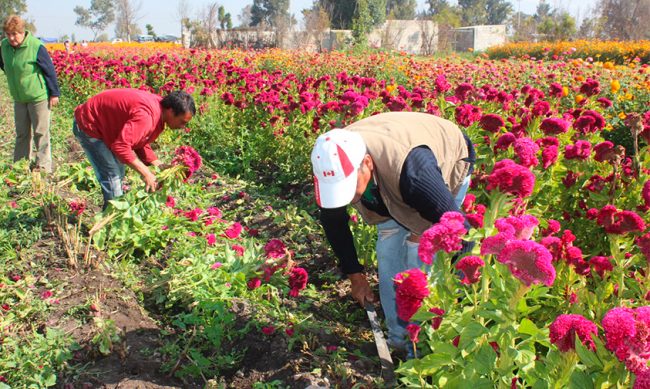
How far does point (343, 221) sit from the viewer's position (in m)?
2.88

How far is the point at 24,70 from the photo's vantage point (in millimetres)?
6176

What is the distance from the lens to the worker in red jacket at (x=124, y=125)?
3.82 m

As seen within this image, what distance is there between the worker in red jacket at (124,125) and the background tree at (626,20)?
35476mm

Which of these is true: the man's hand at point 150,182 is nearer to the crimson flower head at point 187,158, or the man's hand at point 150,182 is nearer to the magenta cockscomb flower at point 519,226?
the crimson flower head at point 187,158

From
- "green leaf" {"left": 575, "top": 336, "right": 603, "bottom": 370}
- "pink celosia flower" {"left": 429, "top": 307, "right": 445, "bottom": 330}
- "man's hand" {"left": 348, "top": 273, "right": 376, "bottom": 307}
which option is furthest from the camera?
"man's hand" {"left": 348, "top": 273, "right": 376, "bottom": 307}

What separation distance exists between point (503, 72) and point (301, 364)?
7.60m

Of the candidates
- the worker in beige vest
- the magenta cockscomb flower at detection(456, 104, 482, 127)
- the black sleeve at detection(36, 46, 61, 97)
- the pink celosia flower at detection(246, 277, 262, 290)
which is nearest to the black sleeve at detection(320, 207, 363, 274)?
the worker in beige vest

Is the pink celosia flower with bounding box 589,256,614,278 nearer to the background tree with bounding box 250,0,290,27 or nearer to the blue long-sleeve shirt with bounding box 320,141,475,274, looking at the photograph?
the blue long-sleeve shirt with bounding box 320,141,475,274

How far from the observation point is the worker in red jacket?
150 inches

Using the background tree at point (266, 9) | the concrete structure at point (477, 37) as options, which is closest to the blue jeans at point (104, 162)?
the concrete structure at point (477, 37)

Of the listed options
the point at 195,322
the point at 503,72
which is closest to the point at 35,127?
the point at 195,322

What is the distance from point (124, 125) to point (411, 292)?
108 inches

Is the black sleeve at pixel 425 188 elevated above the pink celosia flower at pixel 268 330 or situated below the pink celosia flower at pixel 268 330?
above

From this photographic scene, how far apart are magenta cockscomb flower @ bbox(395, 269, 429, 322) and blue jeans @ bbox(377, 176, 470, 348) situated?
94 centimetres
